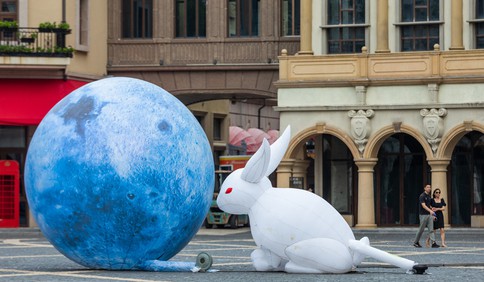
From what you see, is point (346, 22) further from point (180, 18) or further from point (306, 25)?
point (180, 18)

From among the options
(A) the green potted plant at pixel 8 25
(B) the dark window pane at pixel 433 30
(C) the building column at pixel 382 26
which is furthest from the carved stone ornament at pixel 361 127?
(A) the green potted plant at pixel 8 25

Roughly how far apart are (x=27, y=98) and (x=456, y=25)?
42.2 feet

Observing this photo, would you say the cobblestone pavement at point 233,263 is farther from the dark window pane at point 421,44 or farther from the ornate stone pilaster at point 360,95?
the dark window pane at point 421,44

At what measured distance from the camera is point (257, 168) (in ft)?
71.8

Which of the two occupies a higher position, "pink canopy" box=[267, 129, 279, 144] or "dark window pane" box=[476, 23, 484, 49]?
"dark window pane" box=[476, 23, 484, 49]

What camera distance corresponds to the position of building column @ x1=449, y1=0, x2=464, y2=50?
44.2 m

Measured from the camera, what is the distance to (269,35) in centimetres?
4700

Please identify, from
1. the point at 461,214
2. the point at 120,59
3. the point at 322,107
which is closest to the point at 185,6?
the point at 120,59

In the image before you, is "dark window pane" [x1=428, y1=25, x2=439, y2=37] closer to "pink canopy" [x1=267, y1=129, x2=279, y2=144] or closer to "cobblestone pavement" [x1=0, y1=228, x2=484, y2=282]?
"cobblestone pavement" [x1=0, y1=228, x2=484, y2=282]

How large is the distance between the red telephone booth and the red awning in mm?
1314

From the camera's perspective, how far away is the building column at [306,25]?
150ft

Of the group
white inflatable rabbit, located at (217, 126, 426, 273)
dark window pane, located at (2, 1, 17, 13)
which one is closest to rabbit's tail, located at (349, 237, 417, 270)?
white inflatable rabbit, located at (217, 126, 426, 273)

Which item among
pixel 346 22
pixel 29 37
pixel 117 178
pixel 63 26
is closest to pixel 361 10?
pixel 346 22

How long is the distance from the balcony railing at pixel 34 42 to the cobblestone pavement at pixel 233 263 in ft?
19.7
